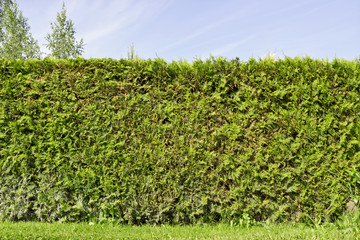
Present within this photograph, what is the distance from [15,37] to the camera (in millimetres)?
22844

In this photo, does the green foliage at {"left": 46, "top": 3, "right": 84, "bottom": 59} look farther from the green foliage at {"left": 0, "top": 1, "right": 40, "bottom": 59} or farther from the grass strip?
the grass strip

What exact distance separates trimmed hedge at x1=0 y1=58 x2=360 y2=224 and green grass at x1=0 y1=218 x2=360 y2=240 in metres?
0.30

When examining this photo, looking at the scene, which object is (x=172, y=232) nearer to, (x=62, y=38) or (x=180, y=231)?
(x=180, y=231)

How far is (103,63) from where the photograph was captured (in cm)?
608

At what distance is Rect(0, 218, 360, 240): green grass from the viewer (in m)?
4.87

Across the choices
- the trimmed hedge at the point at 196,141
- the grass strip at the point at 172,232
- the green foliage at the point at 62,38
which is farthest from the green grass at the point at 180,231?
the green foliage at the point at 62,38

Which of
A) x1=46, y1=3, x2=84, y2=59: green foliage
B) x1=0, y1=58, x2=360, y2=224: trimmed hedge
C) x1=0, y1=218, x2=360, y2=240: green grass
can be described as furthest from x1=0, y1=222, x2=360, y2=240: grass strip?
x1=46, y1=3, x2=84, y2=59: green foliage

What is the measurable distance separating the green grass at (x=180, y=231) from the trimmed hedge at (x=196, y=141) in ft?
0.97

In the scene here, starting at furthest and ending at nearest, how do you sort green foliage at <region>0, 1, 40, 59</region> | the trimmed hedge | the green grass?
green foliage at <region>0, 1, 40, 59</region>, the trimmed hedge, the green grass

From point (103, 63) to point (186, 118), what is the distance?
2041 mm

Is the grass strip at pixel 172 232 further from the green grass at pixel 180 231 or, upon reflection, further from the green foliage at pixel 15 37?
the green foliage at pixel 15 37

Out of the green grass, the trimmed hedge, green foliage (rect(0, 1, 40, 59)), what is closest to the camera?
the green grass

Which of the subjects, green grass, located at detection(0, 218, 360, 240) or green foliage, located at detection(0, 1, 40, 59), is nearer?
green grass, located at detection(0, 218, 360, 240)

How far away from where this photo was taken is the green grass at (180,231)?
192 inches
